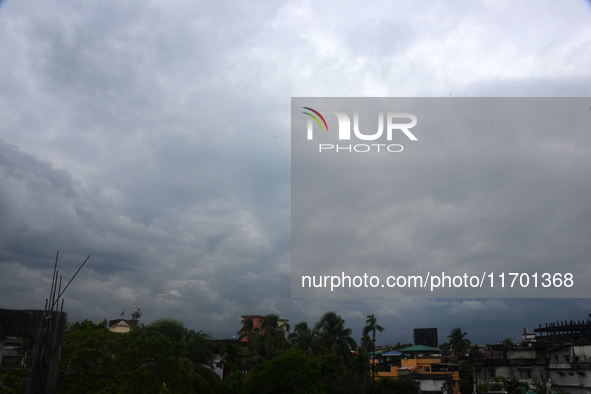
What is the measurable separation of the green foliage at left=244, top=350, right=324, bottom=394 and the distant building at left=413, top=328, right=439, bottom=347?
75.2m

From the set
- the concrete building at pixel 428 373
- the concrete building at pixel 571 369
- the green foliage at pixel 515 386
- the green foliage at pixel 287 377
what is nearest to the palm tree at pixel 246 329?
the concrete building at pixel 428 373

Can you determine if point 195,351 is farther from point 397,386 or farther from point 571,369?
point 571,369

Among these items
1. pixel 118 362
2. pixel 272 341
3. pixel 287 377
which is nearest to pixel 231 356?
pixel 272 341

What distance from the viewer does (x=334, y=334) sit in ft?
156

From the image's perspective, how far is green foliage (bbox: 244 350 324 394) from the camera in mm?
24547

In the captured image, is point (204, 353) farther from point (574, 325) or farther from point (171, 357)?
point (574, 325)

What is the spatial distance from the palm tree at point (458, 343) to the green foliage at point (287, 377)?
62.0 m

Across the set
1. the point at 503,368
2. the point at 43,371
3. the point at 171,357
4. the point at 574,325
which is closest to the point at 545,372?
the point at 503,368

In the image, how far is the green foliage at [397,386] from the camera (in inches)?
1553

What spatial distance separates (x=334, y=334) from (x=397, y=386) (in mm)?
9519

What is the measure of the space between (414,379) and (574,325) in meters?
29.8

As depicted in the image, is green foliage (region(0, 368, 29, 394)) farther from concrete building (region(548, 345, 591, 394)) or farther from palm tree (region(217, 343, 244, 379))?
concrete building (region(548, 345, 591, 394))

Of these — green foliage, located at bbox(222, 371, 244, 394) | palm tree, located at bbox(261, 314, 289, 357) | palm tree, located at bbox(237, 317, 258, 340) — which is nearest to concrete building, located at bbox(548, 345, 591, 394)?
palm tree, located at bbox(261, 314, 289, 357)

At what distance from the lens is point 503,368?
49.5m
